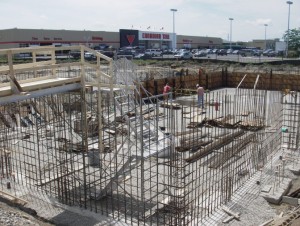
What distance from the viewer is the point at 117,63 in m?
16.5

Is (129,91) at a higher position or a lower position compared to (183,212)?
higher

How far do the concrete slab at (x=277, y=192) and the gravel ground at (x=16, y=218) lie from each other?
564 cm

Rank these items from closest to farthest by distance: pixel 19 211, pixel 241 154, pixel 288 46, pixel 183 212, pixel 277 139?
pixel 183 212 → pixel 19 211 → pixel 241 154 → pixel 277 139 → pixel 288 46

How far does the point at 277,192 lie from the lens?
10.3 m

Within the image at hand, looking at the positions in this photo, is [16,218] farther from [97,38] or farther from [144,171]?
[97,38]

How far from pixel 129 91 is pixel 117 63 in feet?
10.5

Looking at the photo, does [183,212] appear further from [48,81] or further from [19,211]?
[48,81]

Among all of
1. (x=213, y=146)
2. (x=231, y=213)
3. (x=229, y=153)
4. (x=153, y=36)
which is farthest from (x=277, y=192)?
(x=153, y=36)

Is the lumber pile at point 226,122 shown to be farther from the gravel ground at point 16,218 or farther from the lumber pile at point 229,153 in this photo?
the gravel ground at point 16,218

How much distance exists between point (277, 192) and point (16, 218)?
6.70m

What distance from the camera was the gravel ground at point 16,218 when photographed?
814cm

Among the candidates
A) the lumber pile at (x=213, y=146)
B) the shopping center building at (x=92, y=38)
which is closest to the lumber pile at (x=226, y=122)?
the lumber pile at (x=213, y=146)

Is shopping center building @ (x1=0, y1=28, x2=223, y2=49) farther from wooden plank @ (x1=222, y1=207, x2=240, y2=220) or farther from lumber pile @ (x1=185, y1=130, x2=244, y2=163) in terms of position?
wooden plank @ (x1=222, y1=207, x2=240, y2=220)

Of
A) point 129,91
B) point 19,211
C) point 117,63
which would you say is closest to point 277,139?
point 129,91
